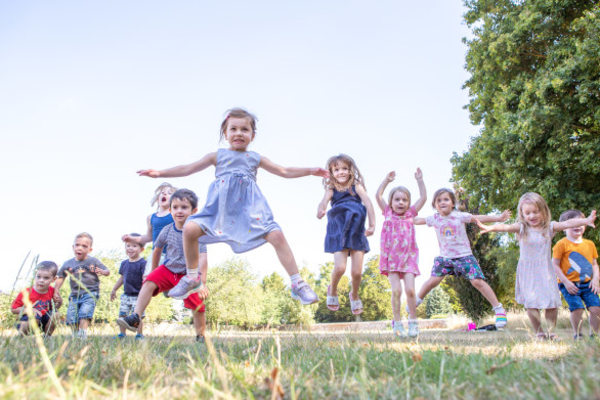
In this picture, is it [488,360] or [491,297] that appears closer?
[488,360]

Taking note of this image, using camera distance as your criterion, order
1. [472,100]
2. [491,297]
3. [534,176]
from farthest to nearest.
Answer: [472,100]
[534,176]
[491,297]

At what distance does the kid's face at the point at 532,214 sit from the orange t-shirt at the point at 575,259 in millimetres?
562

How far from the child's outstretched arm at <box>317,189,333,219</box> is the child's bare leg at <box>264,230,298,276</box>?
1905 millimetres

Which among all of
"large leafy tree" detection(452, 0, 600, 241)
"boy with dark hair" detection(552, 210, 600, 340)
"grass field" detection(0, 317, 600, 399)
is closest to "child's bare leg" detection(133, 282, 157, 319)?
"grass field" detection(0, 317, 600, 399)

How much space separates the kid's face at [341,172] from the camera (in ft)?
23.4

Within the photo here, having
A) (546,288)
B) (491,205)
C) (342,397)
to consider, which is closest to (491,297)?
(546,288)

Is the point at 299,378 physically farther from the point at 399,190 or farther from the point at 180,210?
the point at 399,190

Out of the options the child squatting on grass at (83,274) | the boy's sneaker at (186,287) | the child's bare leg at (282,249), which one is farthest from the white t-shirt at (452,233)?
the child squatting on grass at (83,274)

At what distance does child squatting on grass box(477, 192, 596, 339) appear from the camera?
6.25 meters

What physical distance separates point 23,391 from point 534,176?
13883 millimetres

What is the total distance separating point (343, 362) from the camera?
91.9 inches

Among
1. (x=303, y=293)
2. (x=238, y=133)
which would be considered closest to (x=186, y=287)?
(x=303, y=293)

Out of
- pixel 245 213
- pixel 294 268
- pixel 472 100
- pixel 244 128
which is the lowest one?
pixel 294 268

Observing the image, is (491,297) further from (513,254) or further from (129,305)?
(513,254)
